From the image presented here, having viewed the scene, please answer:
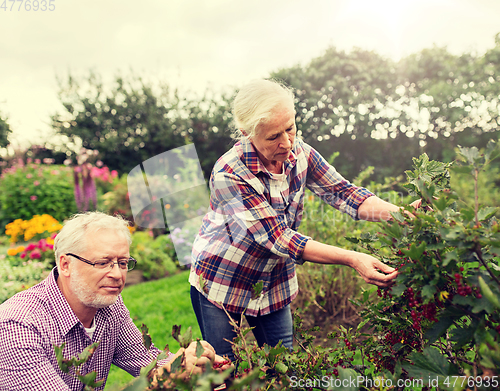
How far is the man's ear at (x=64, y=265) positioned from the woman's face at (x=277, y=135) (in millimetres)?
1023

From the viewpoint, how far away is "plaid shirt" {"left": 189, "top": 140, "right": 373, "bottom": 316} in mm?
1672

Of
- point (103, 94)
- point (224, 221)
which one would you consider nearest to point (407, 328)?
point (224, 221)

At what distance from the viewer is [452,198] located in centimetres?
98

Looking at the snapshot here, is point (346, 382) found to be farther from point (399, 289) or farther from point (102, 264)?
point (102, 264)

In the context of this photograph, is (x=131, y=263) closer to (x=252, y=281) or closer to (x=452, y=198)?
(x=252, y=281)

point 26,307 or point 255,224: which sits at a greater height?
point 255,224

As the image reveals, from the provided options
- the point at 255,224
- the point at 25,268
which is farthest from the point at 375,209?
the point at 25,268

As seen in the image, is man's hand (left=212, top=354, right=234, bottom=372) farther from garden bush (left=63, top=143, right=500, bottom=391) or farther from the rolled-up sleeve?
the rolled-up sleeve

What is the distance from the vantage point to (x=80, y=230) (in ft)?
5.28

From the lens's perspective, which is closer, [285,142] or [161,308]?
[285,142]

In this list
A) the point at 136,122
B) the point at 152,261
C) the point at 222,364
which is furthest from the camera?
the point at 136,122

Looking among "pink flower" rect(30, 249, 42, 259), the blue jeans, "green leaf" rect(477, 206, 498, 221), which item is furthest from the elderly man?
"pink flower" rect(30, 249, 42, 259)

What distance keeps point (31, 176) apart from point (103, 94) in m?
6.33

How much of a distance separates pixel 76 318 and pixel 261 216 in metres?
0.92
